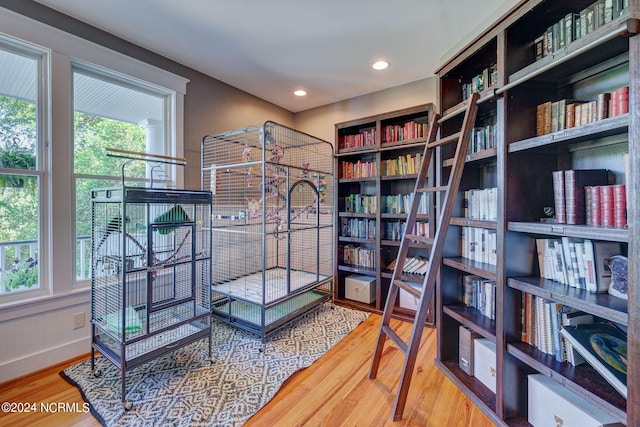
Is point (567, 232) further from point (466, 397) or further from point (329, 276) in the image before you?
point (329, 276)

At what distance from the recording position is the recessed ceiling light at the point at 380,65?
2745 mm

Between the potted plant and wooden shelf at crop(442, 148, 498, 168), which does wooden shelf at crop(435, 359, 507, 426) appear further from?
the potted plant

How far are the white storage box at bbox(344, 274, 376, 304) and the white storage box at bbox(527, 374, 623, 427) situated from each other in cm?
179

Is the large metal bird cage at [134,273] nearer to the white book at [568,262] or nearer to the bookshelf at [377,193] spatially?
the bookshelf at [377,193]

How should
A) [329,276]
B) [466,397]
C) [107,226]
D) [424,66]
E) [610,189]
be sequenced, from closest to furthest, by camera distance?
1. [610,189]
2. [466,397]
3. [107,226]
4. [424,66]
5. [329,276]

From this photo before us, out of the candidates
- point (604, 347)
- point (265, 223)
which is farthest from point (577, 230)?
point (265, 223)

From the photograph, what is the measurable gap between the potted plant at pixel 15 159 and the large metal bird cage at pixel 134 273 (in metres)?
0.57

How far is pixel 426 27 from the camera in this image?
2.19m

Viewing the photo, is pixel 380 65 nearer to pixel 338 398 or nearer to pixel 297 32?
pixel 297 32

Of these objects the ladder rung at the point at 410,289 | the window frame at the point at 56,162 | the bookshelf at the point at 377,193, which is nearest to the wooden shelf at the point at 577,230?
the ladder rung at the point at 410,289

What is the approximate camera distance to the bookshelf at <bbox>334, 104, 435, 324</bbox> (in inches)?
114

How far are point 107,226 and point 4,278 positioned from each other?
843 millimetres

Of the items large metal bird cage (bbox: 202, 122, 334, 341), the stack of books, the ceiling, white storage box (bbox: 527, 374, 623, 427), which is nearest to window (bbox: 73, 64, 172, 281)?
the ceiling

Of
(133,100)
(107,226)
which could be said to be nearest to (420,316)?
(107,226)
